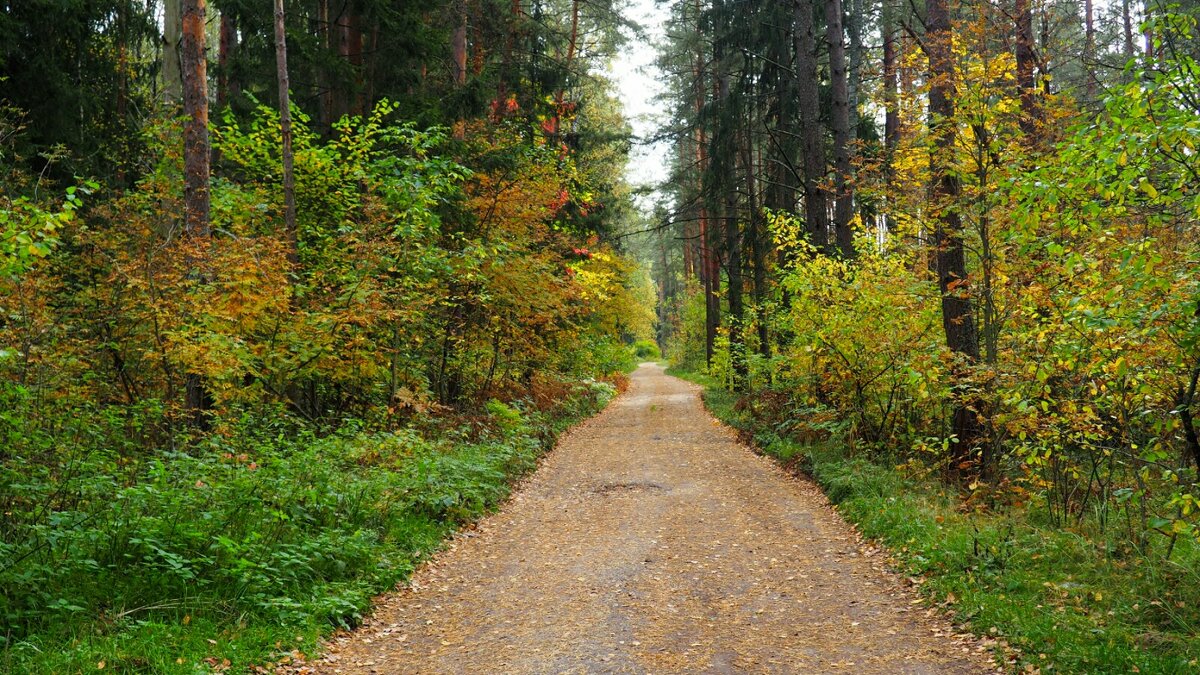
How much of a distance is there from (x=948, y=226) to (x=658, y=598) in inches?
212

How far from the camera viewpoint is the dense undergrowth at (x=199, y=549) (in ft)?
14.2

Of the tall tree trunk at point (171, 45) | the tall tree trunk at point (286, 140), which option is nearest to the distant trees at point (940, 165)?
the tall tree trunk at point (286, 140)

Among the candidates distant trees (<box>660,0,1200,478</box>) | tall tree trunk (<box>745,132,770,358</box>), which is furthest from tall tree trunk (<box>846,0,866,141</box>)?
tall tree trunk (<box>745,132,770,358</box>)

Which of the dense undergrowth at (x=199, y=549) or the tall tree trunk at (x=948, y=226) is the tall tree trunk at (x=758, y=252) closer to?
the tall tree trunk at (x=948, y=226)

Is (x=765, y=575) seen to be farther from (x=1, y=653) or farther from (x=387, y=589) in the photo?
(x=1, y=653)

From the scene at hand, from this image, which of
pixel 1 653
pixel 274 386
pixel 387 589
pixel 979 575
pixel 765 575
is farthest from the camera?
pixel 274 386

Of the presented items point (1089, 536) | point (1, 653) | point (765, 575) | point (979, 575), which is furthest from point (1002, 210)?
point (1, 653)

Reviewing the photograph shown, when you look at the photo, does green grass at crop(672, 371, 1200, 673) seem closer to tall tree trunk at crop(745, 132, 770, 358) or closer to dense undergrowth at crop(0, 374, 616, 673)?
dense undergrowth at crop(0, 374, 616, 673)

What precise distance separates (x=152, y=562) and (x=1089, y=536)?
7.50 metres

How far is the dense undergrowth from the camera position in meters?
4.34

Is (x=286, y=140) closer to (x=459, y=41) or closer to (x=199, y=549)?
(x=199, y=549)

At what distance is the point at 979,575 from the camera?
5.69m

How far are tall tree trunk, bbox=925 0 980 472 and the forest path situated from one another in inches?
77.8

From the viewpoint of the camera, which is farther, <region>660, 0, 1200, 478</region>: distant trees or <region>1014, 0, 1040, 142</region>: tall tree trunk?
<region>1014, 0, 1040, 142</region>: tall tree trunk
